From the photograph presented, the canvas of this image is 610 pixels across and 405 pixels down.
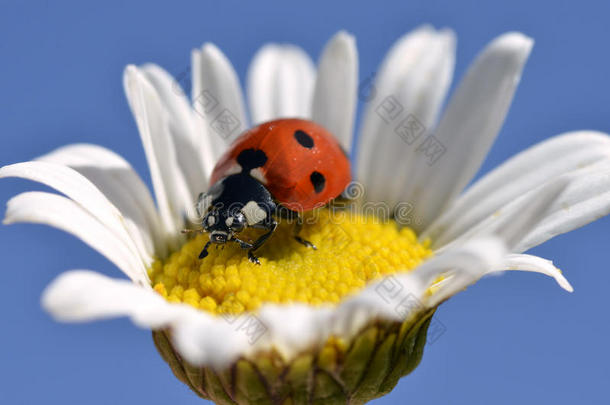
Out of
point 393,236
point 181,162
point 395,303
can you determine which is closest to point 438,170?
point 393,236

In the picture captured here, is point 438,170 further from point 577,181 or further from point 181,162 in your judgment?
point 181,162

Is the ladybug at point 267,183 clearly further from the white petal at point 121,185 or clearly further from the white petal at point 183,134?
the white petal at point 183,134

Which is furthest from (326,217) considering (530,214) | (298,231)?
(530,214)

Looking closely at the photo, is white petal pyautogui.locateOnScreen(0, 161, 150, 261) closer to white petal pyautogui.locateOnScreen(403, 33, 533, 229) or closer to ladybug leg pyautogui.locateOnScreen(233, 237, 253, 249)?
ladybug leg pyautogui.locateOnScreen(233, 237, 253, 249)

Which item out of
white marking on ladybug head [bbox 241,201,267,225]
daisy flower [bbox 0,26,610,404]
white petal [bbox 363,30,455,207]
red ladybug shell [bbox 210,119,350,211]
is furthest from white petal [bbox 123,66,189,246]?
white petal [bbox 363,30,455,207]

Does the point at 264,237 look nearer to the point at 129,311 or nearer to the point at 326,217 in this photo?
the point at 326,217
